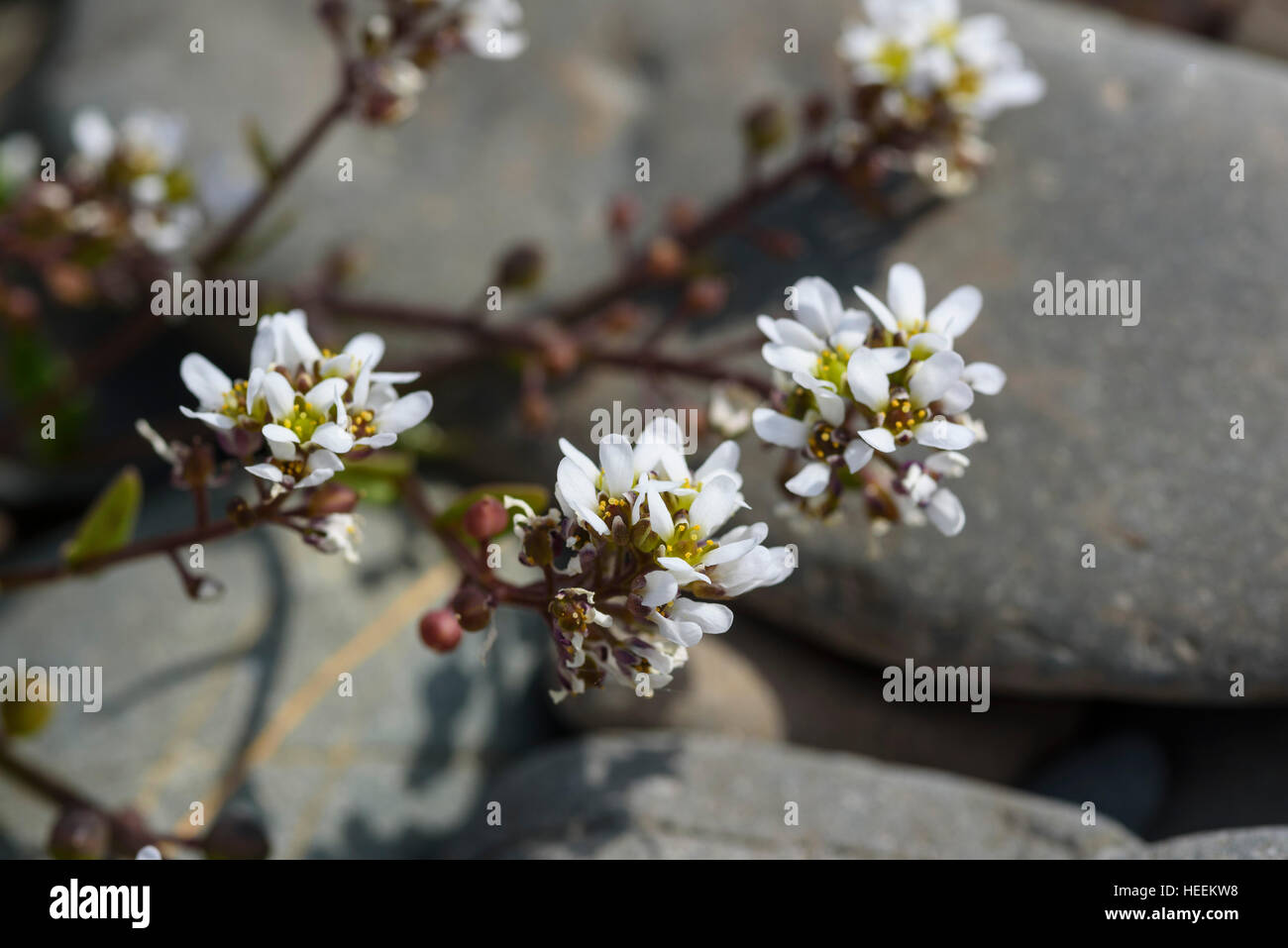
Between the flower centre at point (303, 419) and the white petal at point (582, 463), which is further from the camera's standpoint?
the flower centre at point (303, 419)

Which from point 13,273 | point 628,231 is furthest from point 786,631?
point 13,273

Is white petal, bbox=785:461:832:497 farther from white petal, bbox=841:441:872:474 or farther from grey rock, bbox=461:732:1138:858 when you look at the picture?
grey rock, bbox=461:732:1138:858

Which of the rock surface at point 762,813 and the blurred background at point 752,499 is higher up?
the blurred background at point 752,499

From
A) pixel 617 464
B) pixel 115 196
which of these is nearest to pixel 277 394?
pixel 617 464

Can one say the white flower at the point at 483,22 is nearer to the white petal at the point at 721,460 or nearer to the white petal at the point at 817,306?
the white petal at the point at 817,306

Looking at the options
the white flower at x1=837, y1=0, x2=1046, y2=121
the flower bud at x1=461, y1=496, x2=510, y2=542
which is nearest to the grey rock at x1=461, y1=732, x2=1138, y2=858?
the flower bud at x1=461, y1=496, x2=510, y2=542

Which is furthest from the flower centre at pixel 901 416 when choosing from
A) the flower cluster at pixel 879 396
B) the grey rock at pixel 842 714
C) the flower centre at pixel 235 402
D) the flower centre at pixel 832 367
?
the grey rock at pixel 842 714

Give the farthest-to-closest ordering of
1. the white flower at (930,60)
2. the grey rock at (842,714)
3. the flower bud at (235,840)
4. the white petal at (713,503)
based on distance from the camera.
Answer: the grey rock at (842,714) → the white flower at (930,60) → the flower bud at (235,840) → the white petal at (713,503)

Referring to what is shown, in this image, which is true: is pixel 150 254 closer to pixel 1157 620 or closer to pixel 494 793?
pixel 494 793
